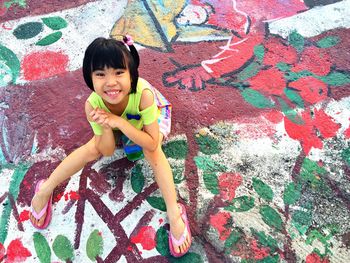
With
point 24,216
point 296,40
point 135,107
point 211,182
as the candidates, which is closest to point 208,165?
point 211,182

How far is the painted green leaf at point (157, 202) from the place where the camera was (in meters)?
1.86

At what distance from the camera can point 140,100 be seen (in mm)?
1672

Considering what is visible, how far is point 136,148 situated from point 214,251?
628 mm

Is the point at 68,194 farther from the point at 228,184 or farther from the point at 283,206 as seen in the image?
the point at 283,206

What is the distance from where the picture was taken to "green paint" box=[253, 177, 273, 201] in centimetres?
186

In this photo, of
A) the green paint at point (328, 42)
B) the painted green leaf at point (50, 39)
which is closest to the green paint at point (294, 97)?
the green paint at point (328, 42)

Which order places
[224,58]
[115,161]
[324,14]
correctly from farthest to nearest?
[324,14], [224,58], [115,161]

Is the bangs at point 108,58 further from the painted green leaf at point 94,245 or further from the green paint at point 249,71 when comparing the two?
the green paint at point 249,71

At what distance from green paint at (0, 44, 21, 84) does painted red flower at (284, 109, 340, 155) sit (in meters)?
1.68

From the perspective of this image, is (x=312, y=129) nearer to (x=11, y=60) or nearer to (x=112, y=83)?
(x=112, y=83)

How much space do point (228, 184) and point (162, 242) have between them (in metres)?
0.44

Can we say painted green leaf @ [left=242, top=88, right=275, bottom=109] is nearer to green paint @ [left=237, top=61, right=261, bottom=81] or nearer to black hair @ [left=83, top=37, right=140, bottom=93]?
green paint @ [left=237, top=61, right=261, bottom=81]

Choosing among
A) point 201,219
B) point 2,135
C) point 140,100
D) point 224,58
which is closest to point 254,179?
point 201,219

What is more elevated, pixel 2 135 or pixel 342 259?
pixel 2 135
